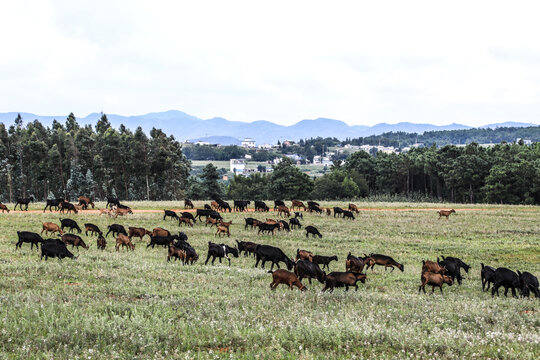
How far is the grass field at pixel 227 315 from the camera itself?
27.8ft

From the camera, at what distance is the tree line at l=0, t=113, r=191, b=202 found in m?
89.9

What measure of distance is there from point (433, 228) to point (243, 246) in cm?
→ 1975

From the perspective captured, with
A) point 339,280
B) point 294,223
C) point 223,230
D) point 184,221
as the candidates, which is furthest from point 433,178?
point 339,280

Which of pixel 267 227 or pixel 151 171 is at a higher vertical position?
pixel 151 171

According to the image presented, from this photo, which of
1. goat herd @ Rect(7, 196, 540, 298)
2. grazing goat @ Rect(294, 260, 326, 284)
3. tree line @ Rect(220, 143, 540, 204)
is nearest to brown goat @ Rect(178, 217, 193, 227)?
goat herd @ Rect(7, 196, 540, 298)


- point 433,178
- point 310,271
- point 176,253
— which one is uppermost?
point 310,271

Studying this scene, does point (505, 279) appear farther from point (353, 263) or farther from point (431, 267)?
point (353, 263)

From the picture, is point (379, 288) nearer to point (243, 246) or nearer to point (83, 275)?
point (243, 246)

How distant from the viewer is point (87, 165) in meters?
95.5

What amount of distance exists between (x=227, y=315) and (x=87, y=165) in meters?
93.5

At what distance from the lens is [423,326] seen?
10312mm

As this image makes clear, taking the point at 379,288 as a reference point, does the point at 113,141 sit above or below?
above

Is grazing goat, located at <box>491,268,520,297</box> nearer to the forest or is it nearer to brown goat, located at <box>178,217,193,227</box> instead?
brown goat, located at <box>178,217,193,227</box>

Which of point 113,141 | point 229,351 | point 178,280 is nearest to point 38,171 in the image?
point 113,141
